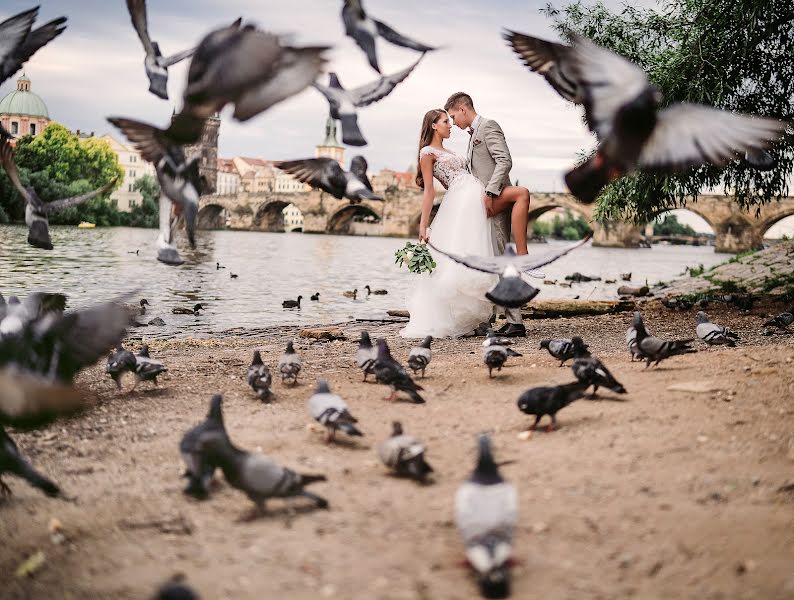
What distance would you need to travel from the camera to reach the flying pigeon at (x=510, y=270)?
3.68 metres

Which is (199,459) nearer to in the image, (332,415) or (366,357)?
(332,415)

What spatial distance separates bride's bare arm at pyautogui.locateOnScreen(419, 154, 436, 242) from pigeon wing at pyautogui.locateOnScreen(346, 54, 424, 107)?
469cm

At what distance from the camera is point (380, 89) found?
2969 millimetres

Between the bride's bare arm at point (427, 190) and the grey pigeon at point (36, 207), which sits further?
the bride's bare arm at point (427, 190)

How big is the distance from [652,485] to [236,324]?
356 inches

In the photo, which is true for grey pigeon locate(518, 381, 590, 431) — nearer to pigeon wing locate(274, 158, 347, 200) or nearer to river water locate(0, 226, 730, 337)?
pigeon wing locate(274, 158, 347, 200)

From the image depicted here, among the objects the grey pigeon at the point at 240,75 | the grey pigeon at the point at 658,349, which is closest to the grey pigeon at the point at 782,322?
the grey pigeon at the point at 658,349

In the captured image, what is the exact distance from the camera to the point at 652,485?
10.2 feet

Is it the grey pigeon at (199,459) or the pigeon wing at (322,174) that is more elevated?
the pigeon wing at (322,174)

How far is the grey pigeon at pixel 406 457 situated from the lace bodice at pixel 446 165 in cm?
540

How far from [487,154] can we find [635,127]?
221 inches

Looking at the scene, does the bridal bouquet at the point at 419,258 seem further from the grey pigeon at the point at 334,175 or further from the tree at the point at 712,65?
the grey pigeon at the point at 334,175

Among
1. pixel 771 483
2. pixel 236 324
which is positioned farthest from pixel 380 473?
pixel 236 324

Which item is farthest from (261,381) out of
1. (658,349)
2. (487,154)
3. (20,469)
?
(487,154)
